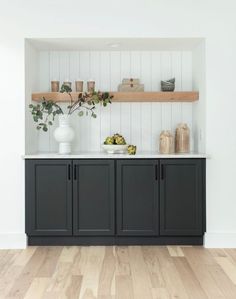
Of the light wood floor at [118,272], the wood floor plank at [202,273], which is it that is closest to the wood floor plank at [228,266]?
the light wood floor at [118,272]

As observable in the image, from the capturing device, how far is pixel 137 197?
4.96 meters

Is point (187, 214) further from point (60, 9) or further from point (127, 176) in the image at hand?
point (60, 9)

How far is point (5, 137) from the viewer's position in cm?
495

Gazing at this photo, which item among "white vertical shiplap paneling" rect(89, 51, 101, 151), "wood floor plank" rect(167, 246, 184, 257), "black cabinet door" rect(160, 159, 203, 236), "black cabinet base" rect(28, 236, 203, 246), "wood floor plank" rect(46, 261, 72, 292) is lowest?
"wood floor plank" rect(46, 261, 72, 292)

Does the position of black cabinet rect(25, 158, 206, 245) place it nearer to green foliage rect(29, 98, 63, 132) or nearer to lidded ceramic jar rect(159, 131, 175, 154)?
lidded ceramic jar rect(159, 131, 175, 154)

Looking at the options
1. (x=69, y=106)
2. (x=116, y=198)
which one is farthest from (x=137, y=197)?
(x=69, y=106)

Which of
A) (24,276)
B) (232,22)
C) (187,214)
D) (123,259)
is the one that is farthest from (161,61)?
(24,276)

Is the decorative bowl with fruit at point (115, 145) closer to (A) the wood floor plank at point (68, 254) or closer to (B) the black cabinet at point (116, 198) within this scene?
(B) the black cabinet at point (116, 198)

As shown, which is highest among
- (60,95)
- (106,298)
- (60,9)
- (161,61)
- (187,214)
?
(60,9)

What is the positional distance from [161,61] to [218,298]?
9.43 feet

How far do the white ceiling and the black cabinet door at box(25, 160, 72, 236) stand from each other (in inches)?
46.2

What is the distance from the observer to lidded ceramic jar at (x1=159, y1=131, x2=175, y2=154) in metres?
A: 5.19

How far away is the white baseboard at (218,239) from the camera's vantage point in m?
4.94

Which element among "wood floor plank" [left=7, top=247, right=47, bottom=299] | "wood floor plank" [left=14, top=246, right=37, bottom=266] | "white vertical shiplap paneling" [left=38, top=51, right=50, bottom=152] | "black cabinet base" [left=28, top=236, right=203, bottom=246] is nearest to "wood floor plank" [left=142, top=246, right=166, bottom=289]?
"black cabinet base" [left=28, top=236, right=203, bottom=246]
